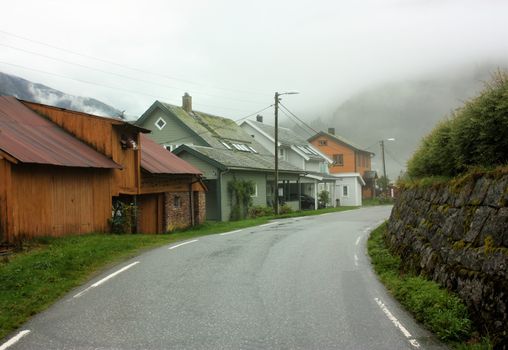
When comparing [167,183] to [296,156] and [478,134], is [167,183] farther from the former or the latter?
[296,156]

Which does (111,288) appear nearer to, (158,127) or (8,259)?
(8,259)

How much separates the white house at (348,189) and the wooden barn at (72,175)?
37403 millimetres

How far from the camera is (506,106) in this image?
7.74 meters

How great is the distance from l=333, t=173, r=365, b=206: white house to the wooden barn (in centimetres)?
3740

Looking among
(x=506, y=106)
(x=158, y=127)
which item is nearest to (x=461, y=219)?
(x=506, y=106)

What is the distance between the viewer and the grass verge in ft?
26.5

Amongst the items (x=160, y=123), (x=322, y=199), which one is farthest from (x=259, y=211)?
(x=322, y=199)

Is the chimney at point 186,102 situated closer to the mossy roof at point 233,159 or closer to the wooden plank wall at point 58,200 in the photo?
the mossy roof at point 233,159

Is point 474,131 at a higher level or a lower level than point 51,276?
higher

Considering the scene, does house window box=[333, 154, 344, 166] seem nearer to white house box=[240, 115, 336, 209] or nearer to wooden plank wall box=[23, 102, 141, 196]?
white house box=[240, 115, 336, 209]

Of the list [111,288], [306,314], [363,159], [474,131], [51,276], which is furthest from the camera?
[363,159]

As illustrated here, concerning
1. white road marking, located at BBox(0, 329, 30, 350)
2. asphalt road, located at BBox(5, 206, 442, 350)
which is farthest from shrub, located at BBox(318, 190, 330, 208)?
white road marking, located at BBox(0, 329, 30, 350)

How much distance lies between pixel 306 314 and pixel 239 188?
27.0 metres

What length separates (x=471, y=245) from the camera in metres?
7.26
